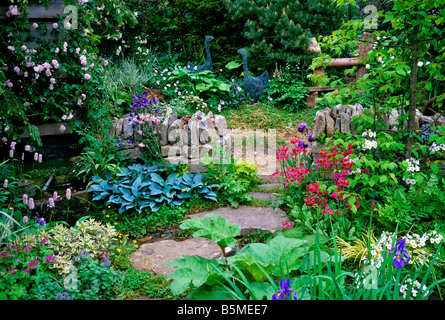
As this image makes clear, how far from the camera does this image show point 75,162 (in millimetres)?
4664

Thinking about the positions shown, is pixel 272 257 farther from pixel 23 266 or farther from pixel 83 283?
pixel 23 266

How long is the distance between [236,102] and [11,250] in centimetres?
486

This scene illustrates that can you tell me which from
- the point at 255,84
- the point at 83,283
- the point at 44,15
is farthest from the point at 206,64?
the point at 83,283

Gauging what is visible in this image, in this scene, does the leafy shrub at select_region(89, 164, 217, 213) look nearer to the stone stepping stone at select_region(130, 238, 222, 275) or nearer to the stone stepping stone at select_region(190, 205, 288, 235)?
the stone stepping stone at select_region(190, 205, 288, 235)

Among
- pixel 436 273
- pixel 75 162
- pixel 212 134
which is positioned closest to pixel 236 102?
pixel 212 134

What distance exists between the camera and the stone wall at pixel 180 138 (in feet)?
14.4

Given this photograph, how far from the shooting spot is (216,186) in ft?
13.3

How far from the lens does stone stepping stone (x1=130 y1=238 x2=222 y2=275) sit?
115 inches

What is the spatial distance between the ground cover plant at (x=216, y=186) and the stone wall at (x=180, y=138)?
0.20 ft

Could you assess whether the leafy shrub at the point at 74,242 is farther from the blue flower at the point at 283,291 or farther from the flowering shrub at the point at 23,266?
the blue flower at the point at 283,291

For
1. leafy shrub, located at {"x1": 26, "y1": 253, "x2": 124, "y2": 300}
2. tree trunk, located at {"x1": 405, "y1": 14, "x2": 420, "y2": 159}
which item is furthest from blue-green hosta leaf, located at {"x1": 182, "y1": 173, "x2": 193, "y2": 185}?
tree trunk, located at {"x1": 405, "y1": 14, "x2": 420, "y2": 159}

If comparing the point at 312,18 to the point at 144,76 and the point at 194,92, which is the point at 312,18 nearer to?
the point at 194,92

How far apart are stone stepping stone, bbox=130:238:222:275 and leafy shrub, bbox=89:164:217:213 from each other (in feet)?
1.81

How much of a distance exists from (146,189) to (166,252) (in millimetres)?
929
